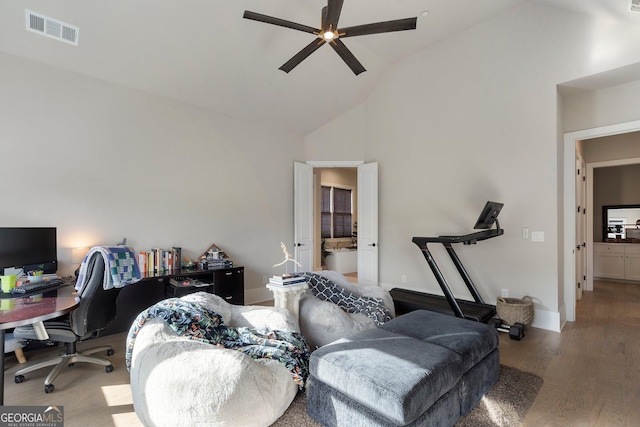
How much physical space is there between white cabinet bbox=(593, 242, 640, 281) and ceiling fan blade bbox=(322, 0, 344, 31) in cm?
691

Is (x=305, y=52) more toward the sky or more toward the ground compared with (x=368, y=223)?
more toward the sky

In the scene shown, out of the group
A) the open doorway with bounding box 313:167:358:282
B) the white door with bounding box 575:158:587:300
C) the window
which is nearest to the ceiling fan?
the white door with bounding box 575:158:587:300

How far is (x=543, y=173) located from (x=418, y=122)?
1.96m

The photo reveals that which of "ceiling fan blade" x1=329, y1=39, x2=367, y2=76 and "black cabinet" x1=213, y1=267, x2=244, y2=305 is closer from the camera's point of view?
"ceiling fan blade" x1=329, y1=39, x2=367, y2=76

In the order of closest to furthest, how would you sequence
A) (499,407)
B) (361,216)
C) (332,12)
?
1. (499,407)
2. (332,12)
3. (361,216)

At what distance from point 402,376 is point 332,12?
8.80 feet

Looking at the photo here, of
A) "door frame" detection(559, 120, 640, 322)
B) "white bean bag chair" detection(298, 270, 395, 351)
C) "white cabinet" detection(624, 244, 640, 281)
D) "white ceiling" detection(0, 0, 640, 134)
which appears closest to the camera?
"white bean bag chair" detection(298, 270, 395, 351)

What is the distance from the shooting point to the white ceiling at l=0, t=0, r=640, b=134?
3100 millimetres

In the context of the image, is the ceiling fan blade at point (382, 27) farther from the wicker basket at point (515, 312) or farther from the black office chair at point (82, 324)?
the wicker basket at point (515, 312)

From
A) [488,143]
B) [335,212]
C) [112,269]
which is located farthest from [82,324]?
[335,212]

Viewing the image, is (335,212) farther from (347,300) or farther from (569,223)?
(347,300)

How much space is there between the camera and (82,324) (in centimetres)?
259

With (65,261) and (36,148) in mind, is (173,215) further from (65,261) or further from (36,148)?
(36,148)
